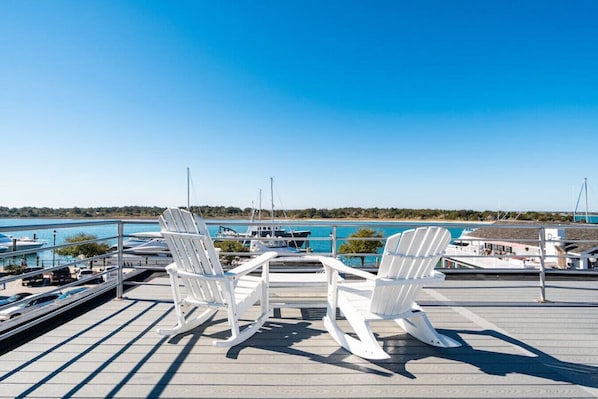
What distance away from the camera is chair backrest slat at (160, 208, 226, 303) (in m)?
2.14

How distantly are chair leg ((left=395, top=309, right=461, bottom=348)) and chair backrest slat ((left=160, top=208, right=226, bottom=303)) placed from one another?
1376 mm

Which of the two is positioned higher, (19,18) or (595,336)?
(19,18)

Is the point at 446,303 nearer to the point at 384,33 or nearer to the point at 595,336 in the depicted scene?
the point at 595,336

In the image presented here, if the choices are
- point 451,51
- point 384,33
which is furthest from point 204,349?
point 451,51

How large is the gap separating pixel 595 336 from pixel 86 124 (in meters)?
16.4

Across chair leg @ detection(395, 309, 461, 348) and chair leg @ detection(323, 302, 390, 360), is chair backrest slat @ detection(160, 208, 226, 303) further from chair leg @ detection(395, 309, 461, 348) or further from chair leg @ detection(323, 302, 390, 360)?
chair leg @ detection(395, 309, 461, 348)

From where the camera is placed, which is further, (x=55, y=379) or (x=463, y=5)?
(x=463, y=5)

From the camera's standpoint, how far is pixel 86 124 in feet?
44.4

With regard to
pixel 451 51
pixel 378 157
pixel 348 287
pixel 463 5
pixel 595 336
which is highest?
pixel 463 5

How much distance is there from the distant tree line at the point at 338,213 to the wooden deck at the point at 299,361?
19.1 m

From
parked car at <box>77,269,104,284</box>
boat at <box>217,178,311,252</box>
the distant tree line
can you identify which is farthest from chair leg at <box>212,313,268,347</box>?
the distant tree line

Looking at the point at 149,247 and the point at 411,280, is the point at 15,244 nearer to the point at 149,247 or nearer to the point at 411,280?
the point at 149,247

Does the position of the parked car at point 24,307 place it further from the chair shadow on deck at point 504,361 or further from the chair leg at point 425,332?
the chair leg at point 425,332

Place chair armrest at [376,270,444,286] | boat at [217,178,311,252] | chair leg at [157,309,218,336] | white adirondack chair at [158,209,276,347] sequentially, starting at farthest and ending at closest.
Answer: boat at [217,178,311,252] < chair leg at [157,309,218,336] < white adirondack chair at [158,209,276,347] < chair armrest at [376,270,444,286]
